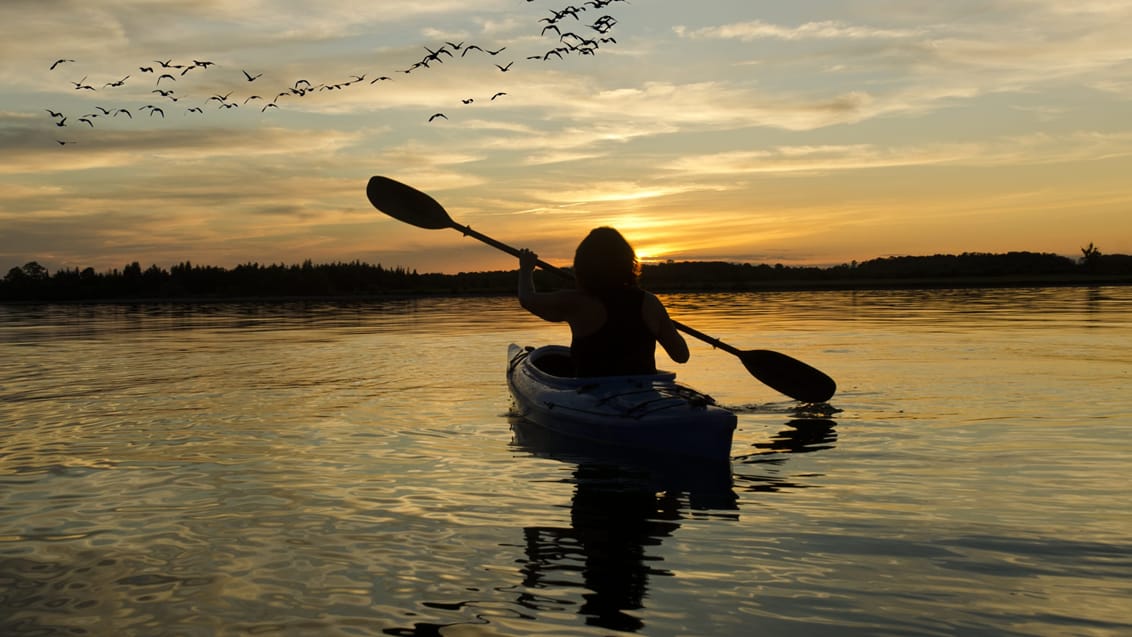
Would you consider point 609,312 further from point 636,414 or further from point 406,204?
point 406,204

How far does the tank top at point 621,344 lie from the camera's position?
846 cm

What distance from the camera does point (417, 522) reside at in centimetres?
604

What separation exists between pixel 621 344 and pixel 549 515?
8.84 ft

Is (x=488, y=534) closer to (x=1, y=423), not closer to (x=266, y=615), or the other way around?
(x=266, y=615)

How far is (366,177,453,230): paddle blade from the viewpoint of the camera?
41.8 ft

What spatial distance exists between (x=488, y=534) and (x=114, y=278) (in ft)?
228

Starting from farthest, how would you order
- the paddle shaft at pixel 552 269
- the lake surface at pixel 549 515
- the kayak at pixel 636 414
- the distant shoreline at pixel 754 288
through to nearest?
the distant shoreline at pixel 754 288, the paddle shaft at pixel 552 269, the kayak at pixel 636 414, the lake surface at pixel 549 515

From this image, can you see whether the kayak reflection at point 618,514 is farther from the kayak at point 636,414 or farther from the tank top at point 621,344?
the tank top at point 621,344

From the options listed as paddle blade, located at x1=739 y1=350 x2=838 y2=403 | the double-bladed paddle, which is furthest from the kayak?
paddle blade, located at x1=739 y1=350 x2=838 y2=403

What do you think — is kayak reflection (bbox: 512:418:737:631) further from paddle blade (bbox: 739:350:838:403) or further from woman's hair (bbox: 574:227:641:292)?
paddle blade (bbox: 739:350:838:403)

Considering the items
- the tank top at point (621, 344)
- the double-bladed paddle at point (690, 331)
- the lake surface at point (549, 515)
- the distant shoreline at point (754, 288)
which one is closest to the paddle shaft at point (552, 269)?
the double-bladed paddle at point (690, 331)

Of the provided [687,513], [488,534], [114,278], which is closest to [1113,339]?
[687,513]

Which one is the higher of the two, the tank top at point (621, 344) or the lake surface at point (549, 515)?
the tank top at point (621, 344)

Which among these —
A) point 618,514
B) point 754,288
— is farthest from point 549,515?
point 754,288
